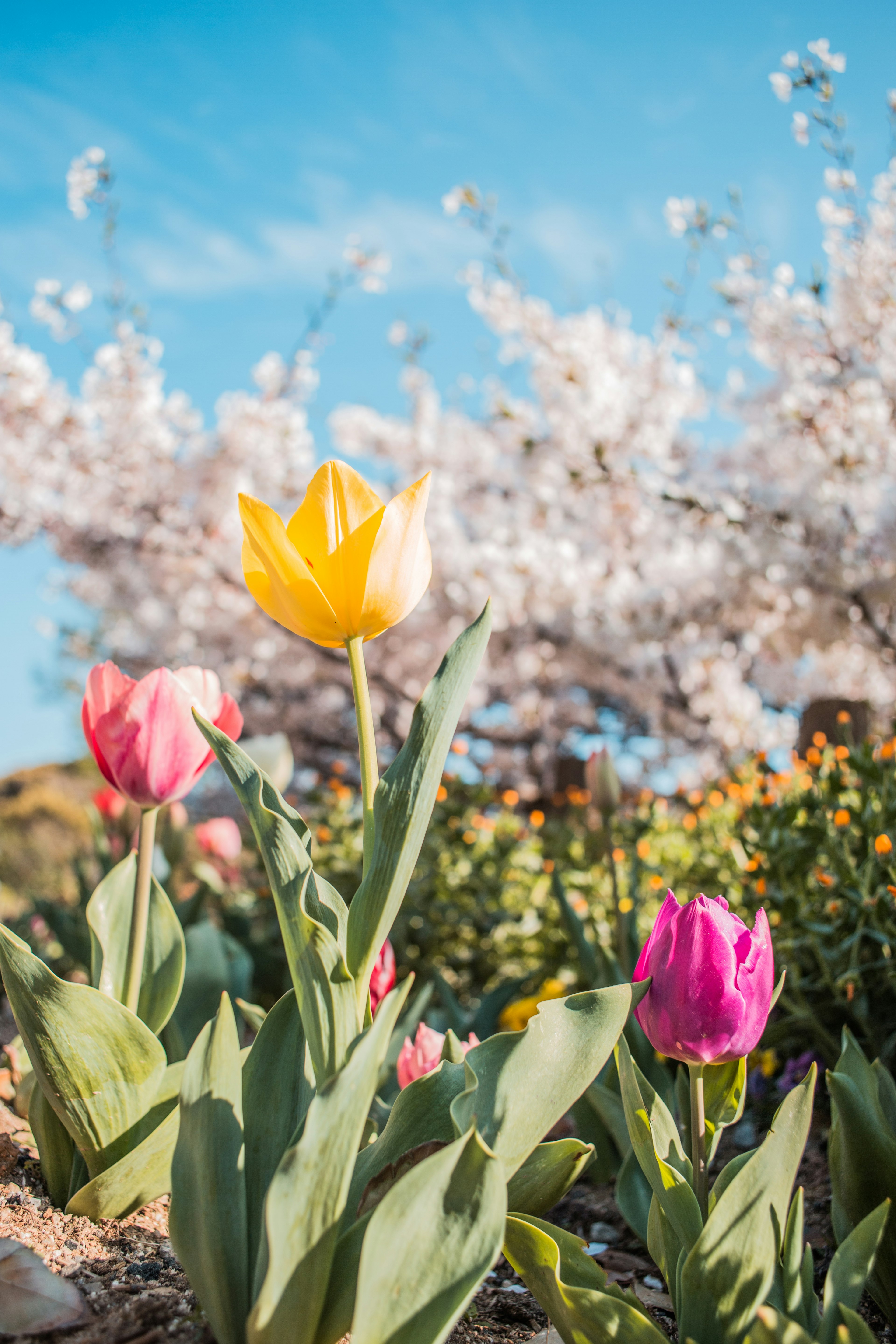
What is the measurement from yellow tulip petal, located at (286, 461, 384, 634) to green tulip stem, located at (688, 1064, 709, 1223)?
65 centimetres

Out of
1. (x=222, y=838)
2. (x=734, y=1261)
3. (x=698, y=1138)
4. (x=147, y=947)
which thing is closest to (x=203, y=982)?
(x=147, y=947)

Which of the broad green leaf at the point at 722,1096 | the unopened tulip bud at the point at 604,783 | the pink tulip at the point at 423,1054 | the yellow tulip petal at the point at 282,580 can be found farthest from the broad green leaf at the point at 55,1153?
the unopened tulip bud at the point at 604,783

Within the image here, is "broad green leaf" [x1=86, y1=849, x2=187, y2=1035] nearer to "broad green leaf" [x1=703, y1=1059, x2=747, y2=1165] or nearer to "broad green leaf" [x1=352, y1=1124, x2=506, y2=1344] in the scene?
"broad green leaf" [x1=352, y1=1124, x2=506, y2=1344]

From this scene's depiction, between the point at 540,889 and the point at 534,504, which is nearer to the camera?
the point at 540,889

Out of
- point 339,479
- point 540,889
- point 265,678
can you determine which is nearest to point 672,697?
point 265,678

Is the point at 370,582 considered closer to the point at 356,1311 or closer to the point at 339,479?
the point at 339,479

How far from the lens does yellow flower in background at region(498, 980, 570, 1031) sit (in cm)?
264

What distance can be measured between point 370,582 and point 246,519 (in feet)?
0.52

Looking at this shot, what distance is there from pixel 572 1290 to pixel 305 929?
1.44 feet

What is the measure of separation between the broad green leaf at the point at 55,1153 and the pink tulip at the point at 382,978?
466mm

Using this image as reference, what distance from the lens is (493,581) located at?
23.3ft

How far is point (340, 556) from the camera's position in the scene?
99 centimetres

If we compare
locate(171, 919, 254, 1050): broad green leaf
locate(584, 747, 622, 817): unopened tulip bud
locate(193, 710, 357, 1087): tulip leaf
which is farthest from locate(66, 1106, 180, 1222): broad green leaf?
locate(584, 747, 622, 817): unopened tulip bud

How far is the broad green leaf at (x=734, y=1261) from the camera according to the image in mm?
856
